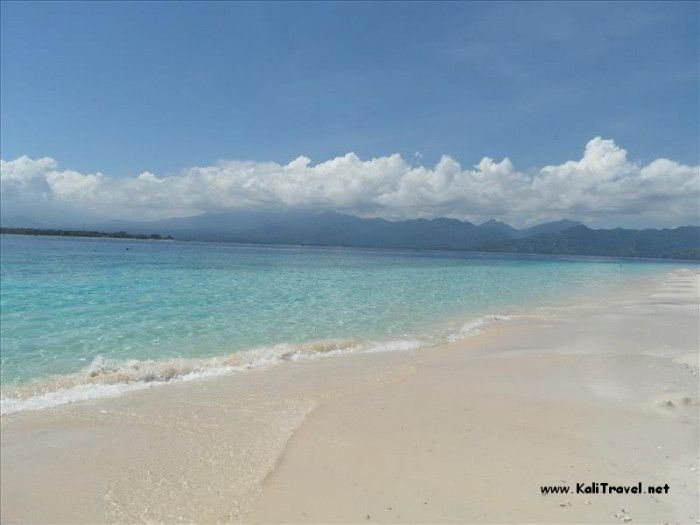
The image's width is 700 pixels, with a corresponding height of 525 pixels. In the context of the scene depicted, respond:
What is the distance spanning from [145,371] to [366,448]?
22.0 feet

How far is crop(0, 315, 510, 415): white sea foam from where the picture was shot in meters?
8.95

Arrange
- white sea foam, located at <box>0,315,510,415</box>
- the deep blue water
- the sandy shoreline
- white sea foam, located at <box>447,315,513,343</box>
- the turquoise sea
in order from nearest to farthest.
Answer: the sandy shoreline < white sea foam, located at <box>0,315,510,415</box> < the turquoise sea < the deep blue water < white sea foam, located at <box>447,315,513,343</box>

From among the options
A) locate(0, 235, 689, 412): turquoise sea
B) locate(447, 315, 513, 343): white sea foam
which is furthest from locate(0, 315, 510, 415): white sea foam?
locate(447, 315, 513, 343): white sea foam

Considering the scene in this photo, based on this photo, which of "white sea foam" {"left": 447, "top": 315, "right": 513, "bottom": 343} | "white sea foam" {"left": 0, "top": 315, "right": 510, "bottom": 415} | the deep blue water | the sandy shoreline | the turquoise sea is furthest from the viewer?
"white sea foam" {"left": 447, "top": 315, "right": 513, "bottom": 343}

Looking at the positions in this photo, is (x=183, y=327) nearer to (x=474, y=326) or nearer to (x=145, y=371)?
(x=145, y=371)

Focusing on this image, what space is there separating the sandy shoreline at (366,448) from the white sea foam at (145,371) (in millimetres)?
636

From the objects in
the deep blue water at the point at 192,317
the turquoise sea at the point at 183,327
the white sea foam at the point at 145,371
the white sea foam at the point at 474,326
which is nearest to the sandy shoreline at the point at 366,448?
the white sea foam at the point at 145,371

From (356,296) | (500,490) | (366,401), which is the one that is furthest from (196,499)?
(356,296)

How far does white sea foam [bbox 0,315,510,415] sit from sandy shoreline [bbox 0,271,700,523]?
0.64 meters

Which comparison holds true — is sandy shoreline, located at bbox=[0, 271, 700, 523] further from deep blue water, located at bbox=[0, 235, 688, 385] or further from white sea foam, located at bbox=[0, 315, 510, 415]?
deep blue water, located at bbox=[0, 235, 688, 385]

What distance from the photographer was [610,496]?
Result: 5367 mm

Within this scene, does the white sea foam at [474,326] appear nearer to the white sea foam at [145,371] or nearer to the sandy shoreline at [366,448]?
the white sea foam at [145,371]

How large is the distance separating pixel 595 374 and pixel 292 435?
27.3ft

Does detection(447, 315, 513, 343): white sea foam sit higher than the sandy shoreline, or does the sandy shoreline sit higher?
the sandy shoreline
